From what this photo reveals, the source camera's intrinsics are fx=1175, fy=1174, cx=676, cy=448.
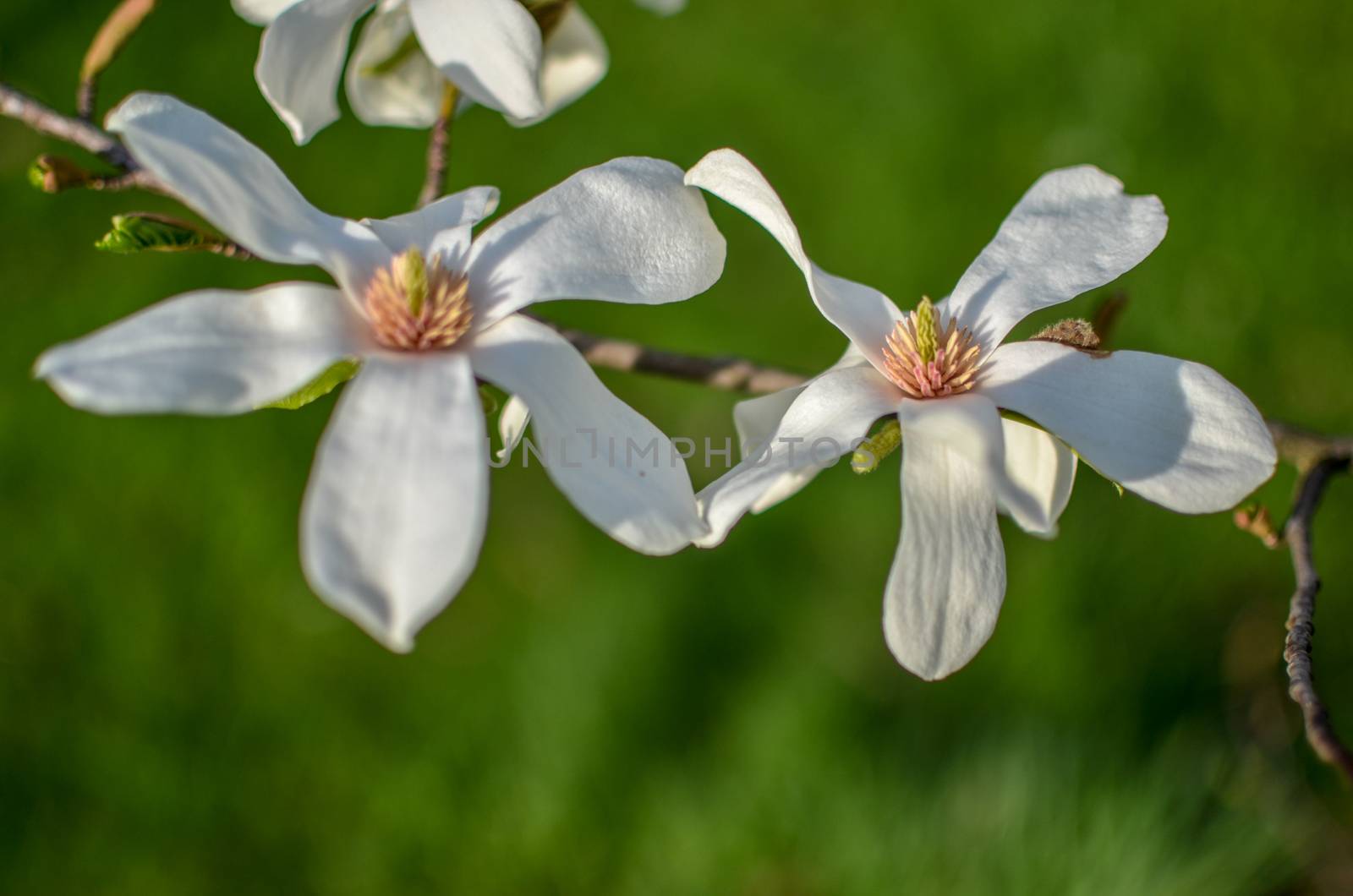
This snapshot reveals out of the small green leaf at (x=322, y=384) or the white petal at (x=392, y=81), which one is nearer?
the small green leaf at (x=322, y=384)

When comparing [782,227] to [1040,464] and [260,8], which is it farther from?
[260,8]

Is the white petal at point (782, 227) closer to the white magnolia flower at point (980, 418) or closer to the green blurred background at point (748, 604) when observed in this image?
the white magnolia flower at point (980, 418)

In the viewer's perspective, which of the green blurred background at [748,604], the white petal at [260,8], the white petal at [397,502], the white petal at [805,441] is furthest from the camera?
the green blurred background at [748,604]

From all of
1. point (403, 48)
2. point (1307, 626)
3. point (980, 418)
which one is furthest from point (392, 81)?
point (1307, 626)

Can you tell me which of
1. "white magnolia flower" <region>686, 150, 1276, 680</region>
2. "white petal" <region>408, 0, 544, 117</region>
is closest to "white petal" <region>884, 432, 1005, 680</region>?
"white magnolia flower" <region>686, 150, 1276, 680</region>

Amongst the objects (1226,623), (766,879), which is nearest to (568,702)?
(766,879)

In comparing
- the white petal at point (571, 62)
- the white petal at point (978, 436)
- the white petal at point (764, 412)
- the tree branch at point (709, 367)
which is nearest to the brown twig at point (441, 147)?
the tree branch at point (709, 367)
